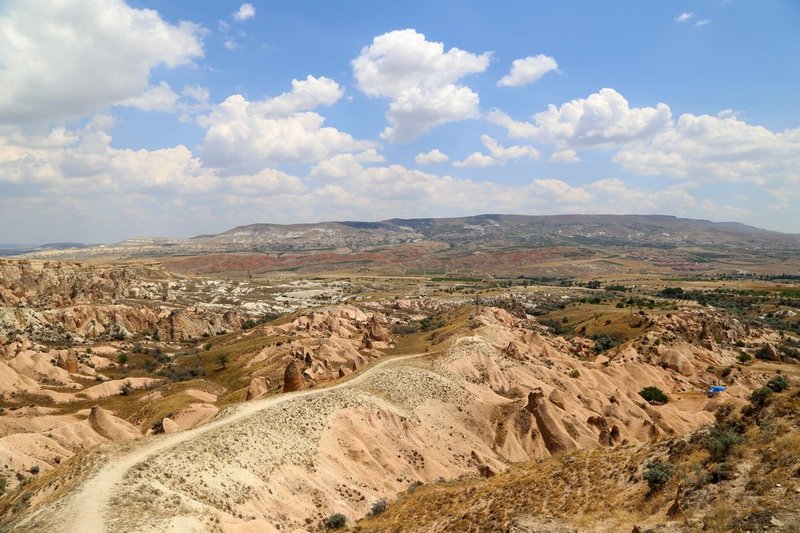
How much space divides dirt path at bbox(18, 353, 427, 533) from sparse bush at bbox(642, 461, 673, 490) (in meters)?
21.9

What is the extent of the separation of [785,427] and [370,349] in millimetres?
70194

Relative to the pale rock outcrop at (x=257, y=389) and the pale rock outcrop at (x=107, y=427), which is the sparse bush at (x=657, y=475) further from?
the pale rock outcrop at (x=257, y=389)

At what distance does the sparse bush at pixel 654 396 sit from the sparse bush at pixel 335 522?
5339 cm

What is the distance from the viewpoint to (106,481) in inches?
935

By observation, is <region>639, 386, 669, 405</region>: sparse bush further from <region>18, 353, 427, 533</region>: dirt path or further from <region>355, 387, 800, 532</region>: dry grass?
<region>18, 353, 427, 533</region>: dirt path

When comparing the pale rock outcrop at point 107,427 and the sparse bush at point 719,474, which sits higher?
the sparse bush at point 719,474

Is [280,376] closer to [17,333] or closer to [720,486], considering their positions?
[720,486]

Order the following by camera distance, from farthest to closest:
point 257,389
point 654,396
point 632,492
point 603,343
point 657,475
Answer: point 603,343 < point 654,396 < point 257,389 < point 632,492 < point 657,475

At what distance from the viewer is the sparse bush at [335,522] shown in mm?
27109

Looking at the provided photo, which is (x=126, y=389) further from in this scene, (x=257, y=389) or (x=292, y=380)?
(x=292, y=380)

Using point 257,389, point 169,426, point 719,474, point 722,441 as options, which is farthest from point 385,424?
point 719,474

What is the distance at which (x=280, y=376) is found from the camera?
215 feet

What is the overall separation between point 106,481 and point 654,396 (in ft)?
216

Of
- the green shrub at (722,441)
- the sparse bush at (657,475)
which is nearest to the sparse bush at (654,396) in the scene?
the green shrub at (722,441)
